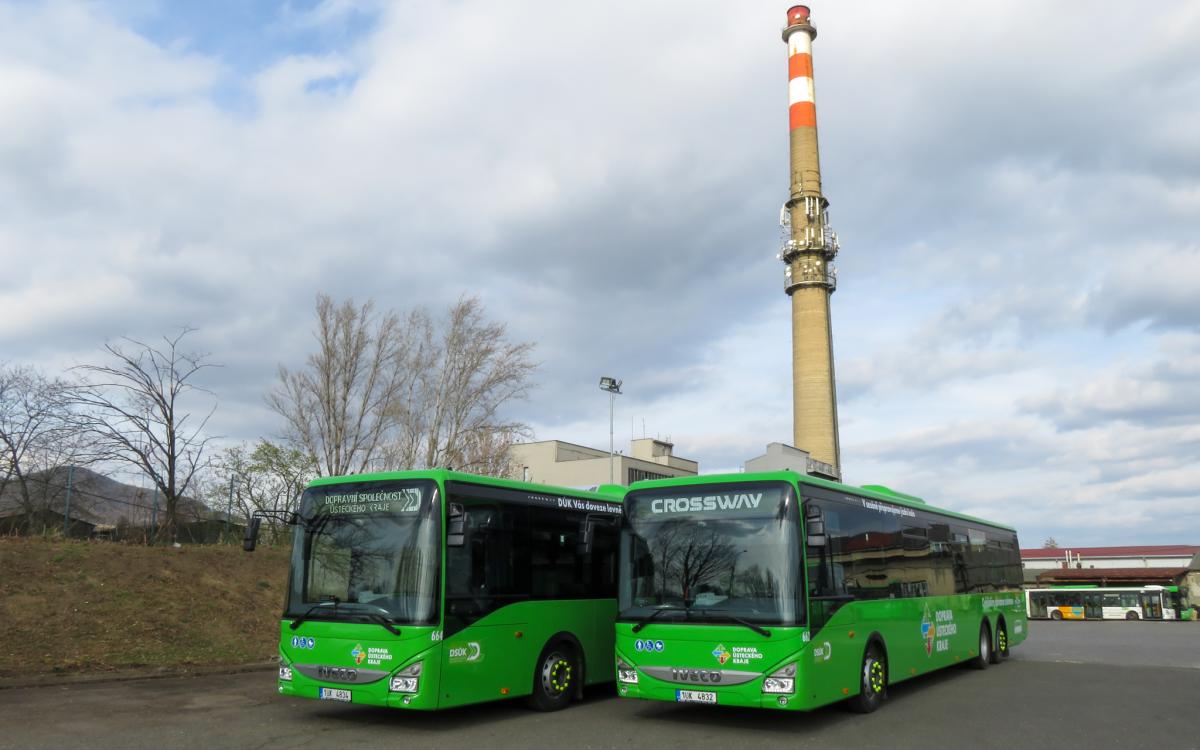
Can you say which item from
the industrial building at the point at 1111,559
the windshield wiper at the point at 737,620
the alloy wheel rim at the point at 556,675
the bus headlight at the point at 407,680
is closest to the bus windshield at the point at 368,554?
the bus headlight at the point at 407,680

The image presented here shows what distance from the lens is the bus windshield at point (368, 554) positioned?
31.4 ft

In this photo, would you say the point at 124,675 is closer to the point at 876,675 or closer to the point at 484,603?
the point at 484,603

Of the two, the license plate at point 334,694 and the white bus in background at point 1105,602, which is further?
the white bus in background at point 1105,602

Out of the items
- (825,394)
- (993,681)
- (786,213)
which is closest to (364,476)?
(993,681)

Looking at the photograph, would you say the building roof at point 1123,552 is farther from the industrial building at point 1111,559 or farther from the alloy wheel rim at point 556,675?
the alloy wheel rim at point 556,675

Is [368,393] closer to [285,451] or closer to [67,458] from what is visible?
[285,451]

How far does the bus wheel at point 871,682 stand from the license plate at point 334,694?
249 inches

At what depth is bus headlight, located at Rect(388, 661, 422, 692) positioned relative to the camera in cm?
932

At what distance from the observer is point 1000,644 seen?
18062 millimetres

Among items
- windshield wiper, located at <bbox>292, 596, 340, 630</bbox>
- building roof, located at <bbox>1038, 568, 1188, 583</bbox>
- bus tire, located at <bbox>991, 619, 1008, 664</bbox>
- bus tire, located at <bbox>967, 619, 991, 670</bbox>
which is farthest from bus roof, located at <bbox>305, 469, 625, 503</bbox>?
building roof, located at <bbox>1038, 568, 1188, 583</bbox>

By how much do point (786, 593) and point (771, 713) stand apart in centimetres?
284

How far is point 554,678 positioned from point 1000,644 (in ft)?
37.4

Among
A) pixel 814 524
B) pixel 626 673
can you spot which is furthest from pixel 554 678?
pixel 814 524

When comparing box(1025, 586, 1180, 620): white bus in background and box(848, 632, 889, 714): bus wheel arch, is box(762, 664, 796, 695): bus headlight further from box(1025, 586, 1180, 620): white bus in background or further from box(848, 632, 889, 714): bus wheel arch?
box(1025, 586, 1180, 620): white bus in background
